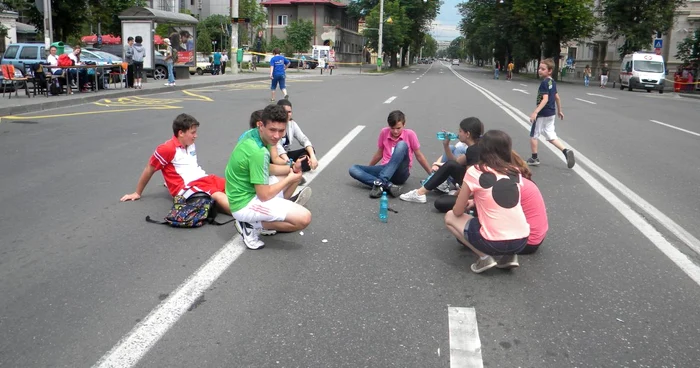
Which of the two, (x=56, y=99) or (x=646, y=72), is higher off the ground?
(x=646, y=72)

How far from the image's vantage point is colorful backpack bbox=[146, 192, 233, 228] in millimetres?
5402

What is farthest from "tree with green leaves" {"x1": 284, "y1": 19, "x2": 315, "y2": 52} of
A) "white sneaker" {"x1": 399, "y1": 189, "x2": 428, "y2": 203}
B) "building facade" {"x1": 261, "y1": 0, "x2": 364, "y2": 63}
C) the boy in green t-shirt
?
the boy in green t-shirt

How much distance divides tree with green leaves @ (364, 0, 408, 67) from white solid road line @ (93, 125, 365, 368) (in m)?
62.1

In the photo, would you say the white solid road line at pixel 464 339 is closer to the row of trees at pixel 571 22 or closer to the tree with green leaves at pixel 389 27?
the row of trees at pixel 571 22

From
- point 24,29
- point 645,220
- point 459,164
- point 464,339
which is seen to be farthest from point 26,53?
point 24,29

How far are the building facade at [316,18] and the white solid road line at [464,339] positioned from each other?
72496 millimetres

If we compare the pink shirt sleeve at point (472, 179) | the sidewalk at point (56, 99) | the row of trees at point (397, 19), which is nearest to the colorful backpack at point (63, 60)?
the sidewalk at point (56, 99)

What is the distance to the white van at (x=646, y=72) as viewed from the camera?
3634cm

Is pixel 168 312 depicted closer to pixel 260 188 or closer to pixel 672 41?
pixel 260 188

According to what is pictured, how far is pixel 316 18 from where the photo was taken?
77.6m

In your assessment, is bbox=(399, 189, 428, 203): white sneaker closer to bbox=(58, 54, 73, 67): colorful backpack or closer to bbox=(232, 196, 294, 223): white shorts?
bbox=(232, 196, 294, 223): white shorts

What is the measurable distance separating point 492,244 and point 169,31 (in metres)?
27.5

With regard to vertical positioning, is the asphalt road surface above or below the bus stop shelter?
below

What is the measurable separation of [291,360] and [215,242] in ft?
7.03
